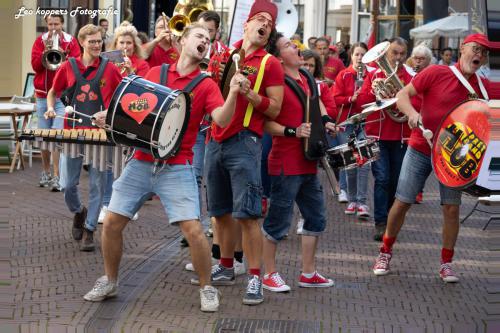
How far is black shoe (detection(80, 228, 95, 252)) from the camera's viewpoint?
9414mm

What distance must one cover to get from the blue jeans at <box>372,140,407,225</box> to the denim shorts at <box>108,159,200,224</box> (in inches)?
156

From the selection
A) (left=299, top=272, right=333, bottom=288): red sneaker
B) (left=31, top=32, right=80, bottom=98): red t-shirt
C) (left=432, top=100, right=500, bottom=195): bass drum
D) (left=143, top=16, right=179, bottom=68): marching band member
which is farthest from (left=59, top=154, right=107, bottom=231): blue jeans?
(left=31, top=32, right=80, bottom=98): red t-shirt

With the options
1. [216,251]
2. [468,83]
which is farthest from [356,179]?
[468,83]

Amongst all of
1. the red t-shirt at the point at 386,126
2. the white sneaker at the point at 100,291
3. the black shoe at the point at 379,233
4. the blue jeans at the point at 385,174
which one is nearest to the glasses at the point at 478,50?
the red t-shirt at the point at 386,126

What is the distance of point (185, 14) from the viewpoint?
12.3 meters

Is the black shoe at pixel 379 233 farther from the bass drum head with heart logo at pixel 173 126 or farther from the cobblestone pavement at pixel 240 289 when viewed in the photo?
the bass drum head with heart logo at pixel 173 126

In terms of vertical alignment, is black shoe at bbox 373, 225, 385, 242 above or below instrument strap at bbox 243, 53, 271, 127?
below

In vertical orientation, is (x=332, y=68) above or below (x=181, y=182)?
above

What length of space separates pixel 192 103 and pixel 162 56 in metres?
4.08

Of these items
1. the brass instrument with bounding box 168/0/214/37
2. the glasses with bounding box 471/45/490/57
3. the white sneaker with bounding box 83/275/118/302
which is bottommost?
the white sneaker with bounding box 83/275/118/302

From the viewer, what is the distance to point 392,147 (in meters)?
11.1

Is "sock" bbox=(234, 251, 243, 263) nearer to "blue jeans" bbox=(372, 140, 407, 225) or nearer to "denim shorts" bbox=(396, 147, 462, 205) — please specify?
"denim shorts" bbox=(396, 147, 462, 205)

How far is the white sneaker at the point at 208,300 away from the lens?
736cm

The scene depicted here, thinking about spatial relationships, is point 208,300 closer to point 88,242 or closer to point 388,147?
point 88,242
